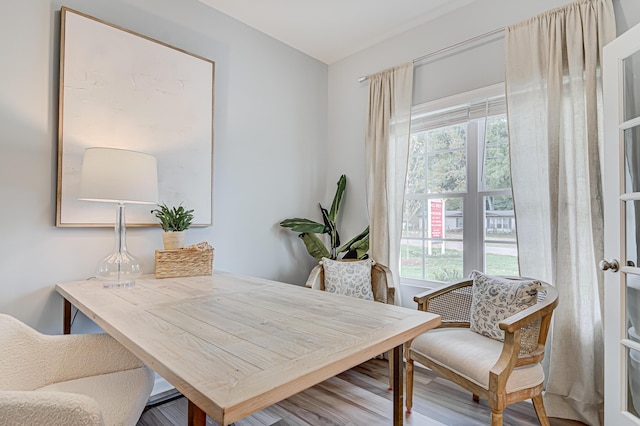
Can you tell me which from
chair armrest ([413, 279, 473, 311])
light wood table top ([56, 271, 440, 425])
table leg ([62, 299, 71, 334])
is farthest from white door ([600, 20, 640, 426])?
table leg ([62, 299, 71, 334])

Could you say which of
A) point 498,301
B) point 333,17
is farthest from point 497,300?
point 333,17

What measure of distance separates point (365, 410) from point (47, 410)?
1679 millimetres

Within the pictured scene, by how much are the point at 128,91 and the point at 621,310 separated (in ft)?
9.47

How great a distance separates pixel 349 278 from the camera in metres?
2.59

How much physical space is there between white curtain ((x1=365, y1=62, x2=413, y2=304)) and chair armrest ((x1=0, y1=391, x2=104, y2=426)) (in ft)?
7.28

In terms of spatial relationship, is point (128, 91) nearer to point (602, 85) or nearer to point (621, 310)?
point (602, 85)

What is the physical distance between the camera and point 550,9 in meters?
2.04

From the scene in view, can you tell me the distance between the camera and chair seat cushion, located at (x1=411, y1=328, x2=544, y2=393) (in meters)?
1.55

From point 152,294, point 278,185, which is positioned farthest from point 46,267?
point 278,185

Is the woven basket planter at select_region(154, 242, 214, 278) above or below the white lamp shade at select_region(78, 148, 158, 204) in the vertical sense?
below

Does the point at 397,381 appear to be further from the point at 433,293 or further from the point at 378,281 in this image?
the point at 378,281

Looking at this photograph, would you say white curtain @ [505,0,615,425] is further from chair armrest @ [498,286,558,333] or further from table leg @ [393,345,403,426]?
table leg @ [393,345,403,426]

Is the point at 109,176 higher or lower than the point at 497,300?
higher

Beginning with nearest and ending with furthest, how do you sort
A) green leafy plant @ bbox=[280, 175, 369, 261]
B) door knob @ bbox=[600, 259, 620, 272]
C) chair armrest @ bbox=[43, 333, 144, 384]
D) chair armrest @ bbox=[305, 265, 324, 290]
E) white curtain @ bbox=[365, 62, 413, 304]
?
chair armrest @ bbox=[43, 333, 144, 384] < door knob @ bbox=[600, 259, 620, 272] < chair armrest @ bbox=[305, 265, 324, 290] < white curtain @ bbox=[365, 62, 413, 304] < green leafy plant @ bbox=[280, 175, 369, 261]
